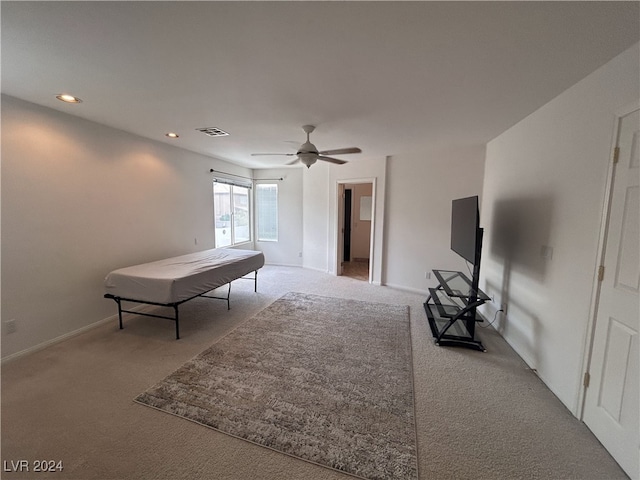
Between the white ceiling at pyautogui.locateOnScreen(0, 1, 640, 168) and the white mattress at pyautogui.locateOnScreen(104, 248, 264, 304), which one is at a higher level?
the white ceiling at pyautogui.locateOnScreen(0, 1, 640, 168)

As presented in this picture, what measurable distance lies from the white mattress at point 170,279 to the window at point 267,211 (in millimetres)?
2869

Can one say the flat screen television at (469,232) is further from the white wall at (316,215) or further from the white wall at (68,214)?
the white wall at (68,214)

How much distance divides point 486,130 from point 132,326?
5072 mm

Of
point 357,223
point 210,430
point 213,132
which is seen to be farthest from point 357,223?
point 210,430

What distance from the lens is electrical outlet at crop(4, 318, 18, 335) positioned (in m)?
2.38

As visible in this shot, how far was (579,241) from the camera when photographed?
6.14 ft

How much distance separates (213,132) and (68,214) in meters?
1.90

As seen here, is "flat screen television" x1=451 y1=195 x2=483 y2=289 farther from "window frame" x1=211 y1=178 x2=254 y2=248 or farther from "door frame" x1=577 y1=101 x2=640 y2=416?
"window frame" x1=211 y1=178 x2=254 y2=248

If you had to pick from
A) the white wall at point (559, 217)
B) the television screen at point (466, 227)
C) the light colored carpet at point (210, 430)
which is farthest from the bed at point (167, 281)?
the white wall at point (559, 217)

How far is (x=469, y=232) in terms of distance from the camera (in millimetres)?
2744

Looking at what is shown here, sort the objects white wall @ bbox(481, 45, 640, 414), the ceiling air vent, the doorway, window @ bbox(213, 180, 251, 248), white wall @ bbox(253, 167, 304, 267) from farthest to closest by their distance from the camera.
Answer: the doorway < white wall @ bbox(253, 167, 304, 267) < window @ bbox(213, 180, 251, 248) < the ceiling air vent < white wall @ bbox(481, 45, 640, 414)

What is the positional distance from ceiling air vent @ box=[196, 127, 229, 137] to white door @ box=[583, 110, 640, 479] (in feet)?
12.3

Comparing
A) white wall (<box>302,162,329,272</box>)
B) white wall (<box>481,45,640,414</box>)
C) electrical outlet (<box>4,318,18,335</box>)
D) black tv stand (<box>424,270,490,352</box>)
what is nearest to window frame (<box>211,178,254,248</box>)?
white wall (<box>302,162,329,272</box>)

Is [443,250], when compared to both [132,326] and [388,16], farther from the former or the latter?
[132,326]
